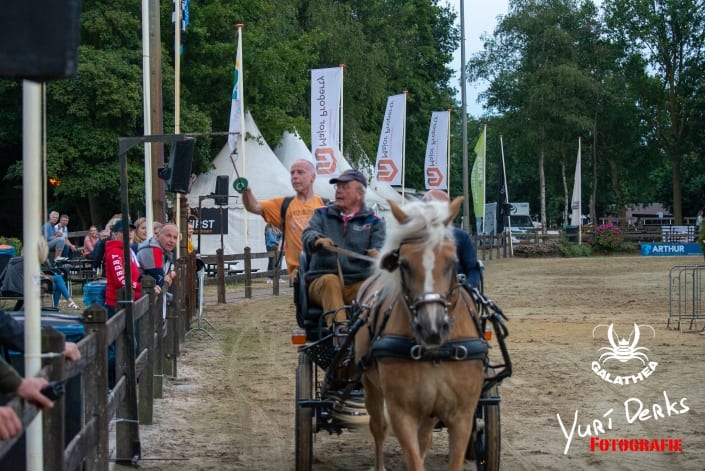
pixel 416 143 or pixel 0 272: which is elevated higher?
pixel 416 143

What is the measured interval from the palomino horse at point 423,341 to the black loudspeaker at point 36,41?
2.58 meters

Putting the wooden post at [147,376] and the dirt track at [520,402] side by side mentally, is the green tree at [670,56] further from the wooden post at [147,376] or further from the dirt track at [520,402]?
the wooden post at [147,376]

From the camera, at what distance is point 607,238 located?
5191 centimetres

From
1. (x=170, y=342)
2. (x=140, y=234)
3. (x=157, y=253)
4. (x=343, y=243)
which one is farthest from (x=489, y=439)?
(x=140, y=234)

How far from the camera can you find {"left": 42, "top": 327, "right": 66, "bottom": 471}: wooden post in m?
4.70

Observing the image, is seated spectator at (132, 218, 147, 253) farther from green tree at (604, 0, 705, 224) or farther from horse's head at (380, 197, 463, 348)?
green tree at (604, 0, 705, 224)

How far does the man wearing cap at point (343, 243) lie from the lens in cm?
759

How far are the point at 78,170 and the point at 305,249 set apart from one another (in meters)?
26.1

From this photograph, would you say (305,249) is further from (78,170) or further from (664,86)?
(664,86)

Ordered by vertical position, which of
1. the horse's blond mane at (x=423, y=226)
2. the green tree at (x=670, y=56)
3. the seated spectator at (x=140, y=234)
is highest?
the green tree at (x=670, y=56)

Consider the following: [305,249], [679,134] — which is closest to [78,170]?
[305,249]

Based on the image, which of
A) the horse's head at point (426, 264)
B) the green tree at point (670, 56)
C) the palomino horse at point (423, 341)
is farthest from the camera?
the green tree at point (670, 56)

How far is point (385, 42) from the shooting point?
55.8 meters

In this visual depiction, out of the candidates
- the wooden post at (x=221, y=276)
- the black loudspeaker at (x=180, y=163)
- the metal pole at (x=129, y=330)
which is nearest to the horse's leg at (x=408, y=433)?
the metal pole at (x=129, y=330)
